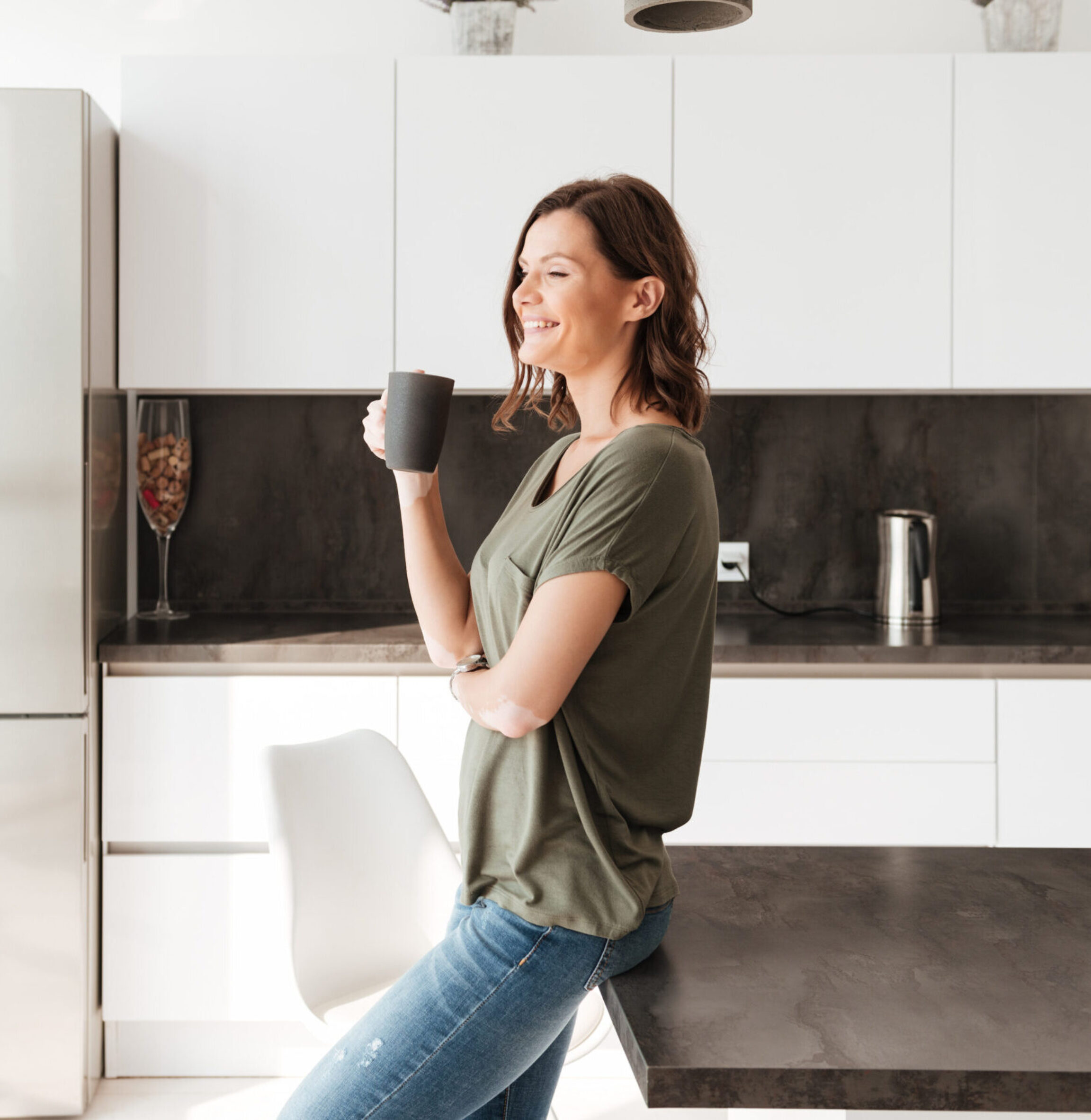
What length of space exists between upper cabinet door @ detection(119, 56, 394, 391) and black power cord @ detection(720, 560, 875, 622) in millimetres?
1025

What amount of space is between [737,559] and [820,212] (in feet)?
2.83

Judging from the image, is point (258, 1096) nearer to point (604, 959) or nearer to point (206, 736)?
point (206, 736)

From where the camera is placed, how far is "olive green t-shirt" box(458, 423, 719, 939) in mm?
954

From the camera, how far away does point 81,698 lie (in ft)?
7.38

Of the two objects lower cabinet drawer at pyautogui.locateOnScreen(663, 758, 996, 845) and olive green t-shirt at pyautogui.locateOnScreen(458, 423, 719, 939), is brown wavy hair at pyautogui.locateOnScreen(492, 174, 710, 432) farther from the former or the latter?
lower cabinet drawer at pyautogui.locateOnScreen(663, 758, 996, 845)

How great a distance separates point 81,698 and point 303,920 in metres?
0.92

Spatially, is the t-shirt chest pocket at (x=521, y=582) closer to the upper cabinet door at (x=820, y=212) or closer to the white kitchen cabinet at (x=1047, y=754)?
the upper cabinet door at (x=820, y=212)

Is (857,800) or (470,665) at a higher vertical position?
(470,665)

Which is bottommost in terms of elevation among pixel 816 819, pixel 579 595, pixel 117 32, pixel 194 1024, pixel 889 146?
pixel 194 1024

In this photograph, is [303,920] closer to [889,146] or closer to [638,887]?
[638,887]

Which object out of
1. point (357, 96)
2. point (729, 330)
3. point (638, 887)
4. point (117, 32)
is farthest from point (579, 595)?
point (117, 32)

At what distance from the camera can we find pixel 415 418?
3.65ft

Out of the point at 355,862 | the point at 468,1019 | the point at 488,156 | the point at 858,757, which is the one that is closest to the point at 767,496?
the point at 858,757

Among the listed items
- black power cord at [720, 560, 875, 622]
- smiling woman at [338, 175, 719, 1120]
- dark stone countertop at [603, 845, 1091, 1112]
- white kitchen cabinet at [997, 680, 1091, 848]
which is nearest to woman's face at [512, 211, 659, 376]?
smiling woman at [338, 175, 719, 1120]
